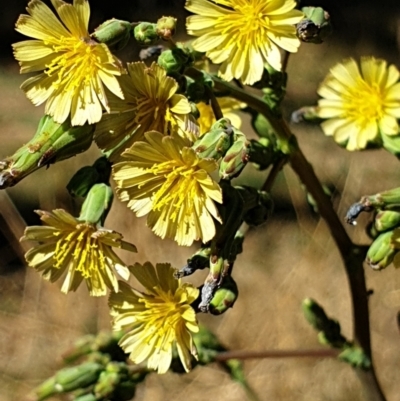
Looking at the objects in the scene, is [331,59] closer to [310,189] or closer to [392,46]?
[392,46]

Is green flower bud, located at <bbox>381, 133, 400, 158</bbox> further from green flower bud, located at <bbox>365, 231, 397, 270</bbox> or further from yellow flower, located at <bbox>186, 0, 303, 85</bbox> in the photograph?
yellow flower, located at <bbox>186, 0, 303, 85</bbox>

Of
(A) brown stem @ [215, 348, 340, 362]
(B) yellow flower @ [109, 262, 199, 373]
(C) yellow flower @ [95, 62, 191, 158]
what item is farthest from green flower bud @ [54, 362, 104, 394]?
(C) yellow flower @ [95, 62, 191, 158]

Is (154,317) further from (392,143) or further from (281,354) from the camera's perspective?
(392,143)

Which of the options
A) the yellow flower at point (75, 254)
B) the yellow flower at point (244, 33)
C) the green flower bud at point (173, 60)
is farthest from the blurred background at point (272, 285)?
the green flower bud at point (173, 60)

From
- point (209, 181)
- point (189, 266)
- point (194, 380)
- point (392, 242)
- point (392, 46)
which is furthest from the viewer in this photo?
point (392, 46)

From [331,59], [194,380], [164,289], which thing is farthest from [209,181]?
[331,59]

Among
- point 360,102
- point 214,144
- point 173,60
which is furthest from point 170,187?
point 360,102

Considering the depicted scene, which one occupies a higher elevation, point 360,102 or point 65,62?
point 65,62
